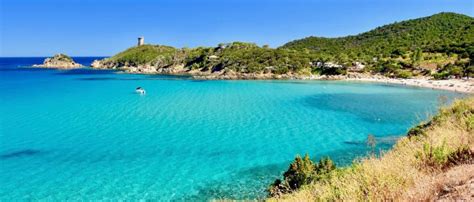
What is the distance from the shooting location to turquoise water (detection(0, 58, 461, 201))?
1678 centimetres

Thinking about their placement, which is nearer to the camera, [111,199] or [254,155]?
[111,199]

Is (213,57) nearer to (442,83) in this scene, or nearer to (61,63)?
(442,83)

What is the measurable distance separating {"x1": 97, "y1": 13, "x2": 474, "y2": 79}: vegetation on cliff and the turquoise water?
37.5m

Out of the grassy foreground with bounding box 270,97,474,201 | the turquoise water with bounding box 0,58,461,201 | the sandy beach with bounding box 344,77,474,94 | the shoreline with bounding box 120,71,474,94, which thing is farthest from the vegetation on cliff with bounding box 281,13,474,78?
the grassy foreground with bounding box 270,97,474,201

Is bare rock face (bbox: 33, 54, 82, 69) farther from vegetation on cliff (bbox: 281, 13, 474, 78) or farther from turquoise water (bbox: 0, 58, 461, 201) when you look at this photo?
turquoise water (bbox: 0, 58, 461, 201)

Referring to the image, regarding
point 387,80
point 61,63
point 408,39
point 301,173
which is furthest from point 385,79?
point 61,63

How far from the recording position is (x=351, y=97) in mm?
52719

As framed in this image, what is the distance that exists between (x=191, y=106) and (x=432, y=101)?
100.0 ft

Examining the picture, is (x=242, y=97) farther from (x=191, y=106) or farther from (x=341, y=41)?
(x=341, y=41)

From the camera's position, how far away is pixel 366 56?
99875mm

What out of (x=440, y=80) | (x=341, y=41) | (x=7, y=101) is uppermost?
(x=341, y=41)

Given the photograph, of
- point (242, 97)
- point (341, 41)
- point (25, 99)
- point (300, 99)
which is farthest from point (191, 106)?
point (341, 41)

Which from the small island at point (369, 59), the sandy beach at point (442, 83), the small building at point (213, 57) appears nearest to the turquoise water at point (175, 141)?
the sandy beach at point (442, 83)

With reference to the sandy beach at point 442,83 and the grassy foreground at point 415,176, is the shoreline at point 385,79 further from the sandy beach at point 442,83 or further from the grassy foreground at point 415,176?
the grassy foreground at point 415,176
